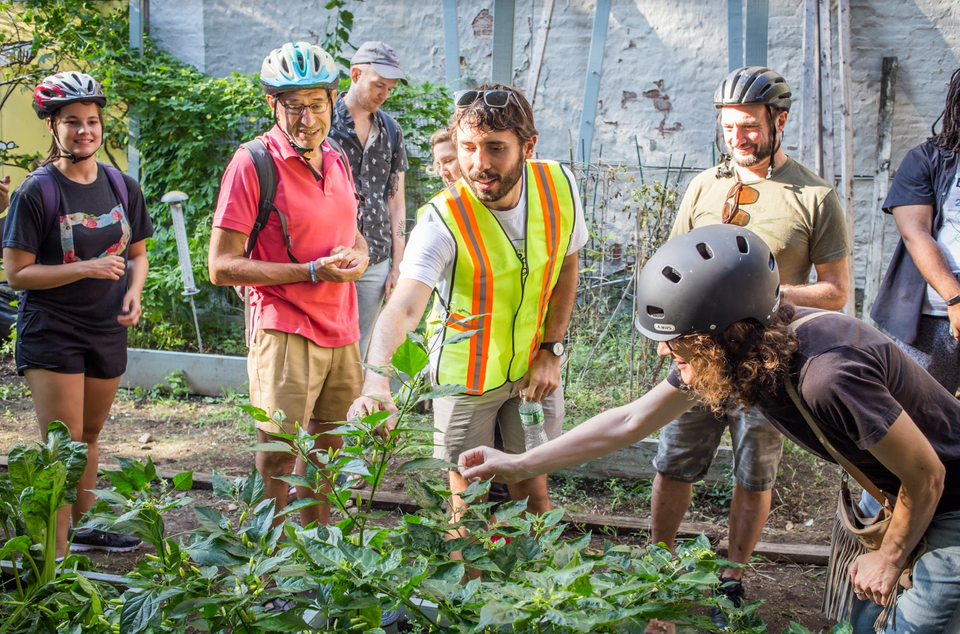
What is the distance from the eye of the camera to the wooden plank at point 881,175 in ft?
24.4

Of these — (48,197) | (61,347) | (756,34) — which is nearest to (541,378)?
(61,347)

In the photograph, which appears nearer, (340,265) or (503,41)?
(340,265)

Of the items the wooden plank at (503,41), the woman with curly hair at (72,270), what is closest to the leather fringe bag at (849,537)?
the woman with curly hair at (72,270)

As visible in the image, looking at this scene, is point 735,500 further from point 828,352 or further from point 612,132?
point 612,132

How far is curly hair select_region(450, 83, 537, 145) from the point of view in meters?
2.87

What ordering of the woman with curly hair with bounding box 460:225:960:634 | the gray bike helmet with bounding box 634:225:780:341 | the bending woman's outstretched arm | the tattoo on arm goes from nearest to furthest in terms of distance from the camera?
the woman with curly hair with bounding box 460:225:960:634 < the gray bike helmet with bounding box 634:225:780:341 < the bending woman's outstretched arm < the tattoo on arm

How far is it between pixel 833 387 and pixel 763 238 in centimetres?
149

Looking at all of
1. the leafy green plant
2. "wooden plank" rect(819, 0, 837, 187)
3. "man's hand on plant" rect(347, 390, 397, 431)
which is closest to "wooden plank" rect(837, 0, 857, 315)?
"wooden plank" rect(819, 0, 837, 187)

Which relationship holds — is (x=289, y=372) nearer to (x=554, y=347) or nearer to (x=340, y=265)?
(x=340, y=265)

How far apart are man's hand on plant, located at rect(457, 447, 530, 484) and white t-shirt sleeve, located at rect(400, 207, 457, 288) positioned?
0.71 meters

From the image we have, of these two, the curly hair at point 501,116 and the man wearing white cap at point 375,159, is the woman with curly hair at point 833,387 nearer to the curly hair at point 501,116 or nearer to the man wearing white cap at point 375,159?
the curly hair at point 501,116

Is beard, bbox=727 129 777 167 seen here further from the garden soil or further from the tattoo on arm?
the tattoo on arm

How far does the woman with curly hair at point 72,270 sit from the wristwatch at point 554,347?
2005 millimetres

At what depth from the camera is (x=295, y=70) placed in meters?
3.36
